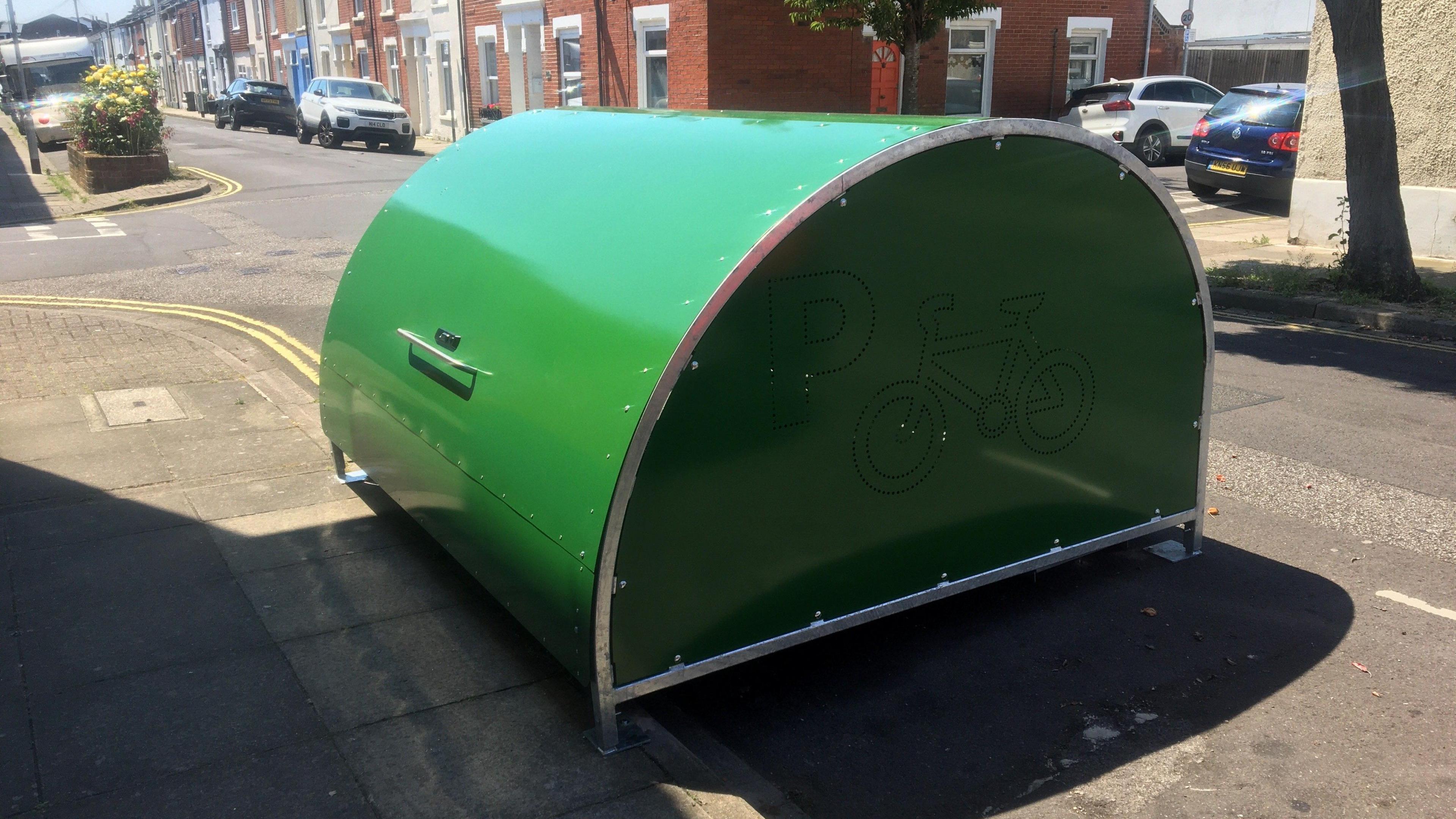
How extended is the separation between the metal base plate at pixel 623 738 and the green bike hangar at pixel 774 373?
0.02 metres

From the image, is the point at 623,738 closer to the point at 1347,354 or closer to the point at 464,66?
the point at 1347,354

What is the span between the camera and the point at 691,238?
3.40m

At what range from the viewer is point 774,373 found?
3.39m

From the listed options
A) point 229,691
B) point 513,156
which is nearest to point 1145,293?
point 513,156

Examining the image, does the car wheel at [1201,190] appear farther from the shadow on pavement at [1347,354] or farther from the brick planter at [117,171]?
the brick planter at [117,171]

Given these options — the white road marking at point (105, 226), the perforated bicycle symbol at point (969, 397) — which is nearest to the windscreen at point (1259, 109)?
the perforated bicycle symbol at point (969, 397)

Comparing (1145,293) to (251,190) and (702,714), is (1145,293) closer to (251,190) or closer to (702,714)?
(702,714)

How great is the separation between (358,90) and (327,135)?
155 cm

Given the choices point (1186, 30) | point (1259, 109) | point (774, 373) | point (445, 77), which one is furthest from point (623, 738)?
point (445, 77)

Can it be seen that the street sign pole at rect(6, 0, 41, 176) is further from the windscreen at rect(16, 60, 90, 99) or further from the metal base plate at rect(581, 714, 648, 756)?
the metal base plate at rect(581, 714, 648, 756)

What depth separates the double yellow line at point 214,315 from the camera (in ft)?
27.5

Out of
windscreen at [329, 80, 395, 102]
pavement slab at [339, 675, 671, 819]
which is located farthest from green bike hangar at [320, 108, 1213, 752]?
windscreen at [329, 80, 395, 102]

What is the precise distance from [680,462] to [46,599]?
279 cm

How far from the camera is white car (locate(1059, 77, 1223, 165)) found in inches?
859
